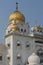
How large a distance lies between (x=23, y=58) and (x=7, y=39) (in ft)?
13.2

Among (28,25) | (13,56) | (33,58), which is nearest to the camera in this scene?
(33,58)

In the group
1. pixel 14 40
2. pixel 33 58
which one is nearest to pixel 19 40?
pixel 14 40

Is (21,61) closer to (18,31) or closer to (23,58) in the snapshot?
(23,58)

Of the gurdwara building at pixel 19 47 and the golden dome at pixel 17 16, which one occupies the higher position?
the golden dome at pixel 17 16

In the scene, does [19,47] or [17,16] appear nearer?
[19,47]

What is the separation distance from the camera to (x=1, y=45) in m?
32.8

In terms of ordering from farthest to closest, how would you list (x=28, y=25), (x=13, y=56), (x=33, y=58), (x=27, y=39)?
(x=28, y=25) < (x=27, y=39) < (x=13, y=56) < (x=33, y=58)

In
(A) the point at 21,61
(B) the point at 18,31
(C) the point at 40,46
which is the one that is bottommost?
(A) the point at 21,61

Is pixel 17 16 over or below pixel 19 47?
over

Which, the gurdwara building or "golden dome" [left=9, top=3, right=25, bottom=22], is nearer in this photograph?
the gurdwara building

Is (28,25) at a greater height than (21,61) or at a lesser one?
greater

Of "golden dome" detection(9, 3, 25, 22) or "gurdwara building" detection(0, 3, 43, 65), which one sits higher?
"golden dome" detection(9, 3, 25, 22)

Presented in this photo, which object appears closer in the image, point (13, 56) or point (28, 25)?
point (13, 56)

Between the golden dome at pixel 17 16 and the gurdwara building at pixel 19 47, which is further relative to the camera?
the golden dome at pixel 17 16
